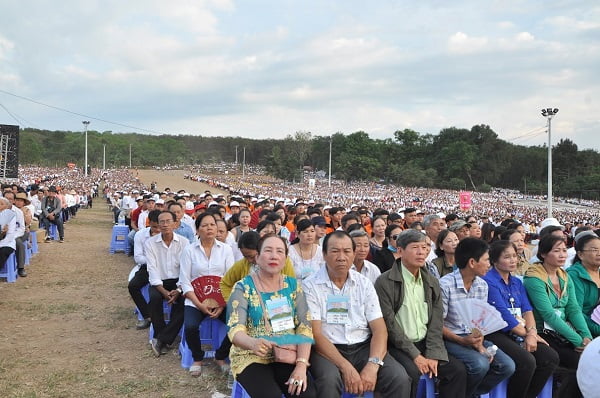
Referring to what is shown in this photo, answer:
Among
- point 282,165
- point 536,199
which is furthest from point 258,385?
point 282,165

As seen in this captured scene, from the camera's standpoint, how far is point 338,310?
3.26m

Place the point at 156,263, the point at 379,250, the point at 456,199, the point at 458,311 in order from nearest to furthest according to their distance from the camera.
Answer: the point at 458,311
the point at 156,263
the point at 379,250
the point at 456,199

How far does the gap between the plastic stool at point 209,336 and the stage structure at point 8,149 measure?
17.0 metres

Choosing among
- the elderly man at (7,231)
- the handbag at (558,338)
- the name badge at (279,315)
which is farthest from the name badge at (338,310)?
the elderly man at (7,231)

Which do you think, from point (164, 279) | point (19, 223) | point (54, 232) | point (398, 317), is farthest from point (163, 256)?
point (54, 232)

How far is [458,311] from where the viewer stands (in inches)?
140

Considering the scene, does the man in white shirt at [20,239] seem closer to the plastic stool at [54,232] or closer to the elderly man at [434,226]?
the plastic stool at [54,232]

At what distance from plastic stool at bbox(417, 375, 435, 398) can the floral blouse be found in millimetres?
883

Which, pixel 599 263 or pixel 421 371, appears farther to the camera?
pixel 599 263

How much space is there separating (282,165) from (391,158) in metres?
17.4

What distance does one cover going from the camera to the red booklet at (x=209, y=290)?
442cm

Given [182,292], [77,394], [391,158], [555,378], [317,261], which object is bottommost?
[77,394]

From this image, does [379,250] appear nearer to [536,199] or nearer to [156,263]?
[156,263]

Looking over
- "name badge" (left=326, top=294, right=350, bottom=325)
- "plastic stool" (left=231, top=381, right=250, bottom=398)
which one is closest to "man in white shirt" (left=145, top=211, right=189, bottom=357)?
"plastic stool" (left=231, top=381, right=250, bottom=398)
